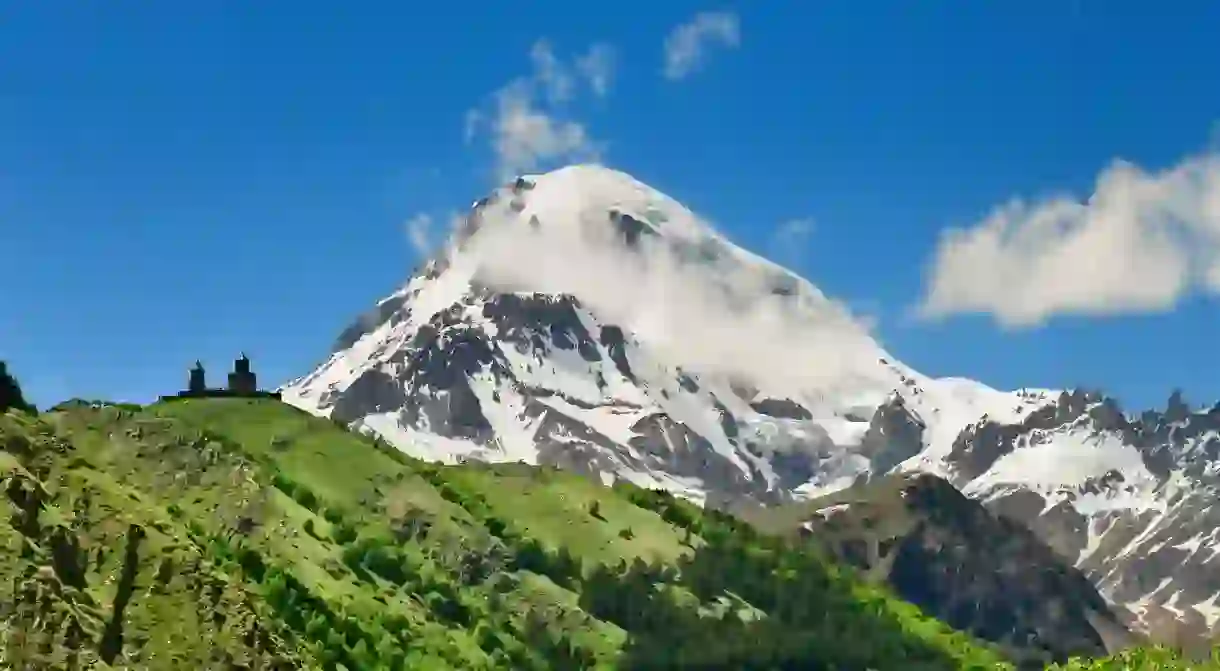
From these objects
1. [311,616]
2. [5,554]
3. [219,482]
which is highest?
[219,482]

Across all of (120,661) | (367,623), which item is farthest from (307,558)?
(120,661)

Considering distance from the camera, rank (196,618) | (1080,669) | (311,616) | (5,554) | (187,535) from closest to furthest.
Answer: (5,554) < (196,618) < (1080,669) < (187,535) < (311,616)

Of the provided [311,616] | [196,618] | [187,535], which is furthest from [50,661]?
[311,616]

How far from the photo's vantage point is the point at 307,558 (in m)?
194

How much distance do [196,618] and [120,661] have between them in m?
9.89

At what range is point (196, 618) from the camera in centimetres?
12888

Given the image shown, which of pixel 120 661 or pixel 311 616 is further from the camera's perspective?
pixel 311 616

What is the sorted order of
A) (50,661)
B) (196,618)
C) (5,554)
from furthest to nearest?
(196,618), (5,554), (50,661)

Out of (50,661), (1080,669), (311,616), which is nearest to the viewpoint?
(50,661)

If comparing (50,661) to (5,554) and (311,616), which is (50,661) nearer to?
(5,554)

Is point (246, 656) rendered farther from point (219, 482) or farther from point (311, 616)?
point (219, 482)

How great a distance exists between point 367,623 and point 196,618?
60532mm

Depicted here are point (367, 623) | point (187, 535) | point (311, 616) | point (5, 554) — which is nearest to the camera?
point (5, 554)

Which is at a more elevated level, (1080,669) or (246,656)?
(1080,669)
